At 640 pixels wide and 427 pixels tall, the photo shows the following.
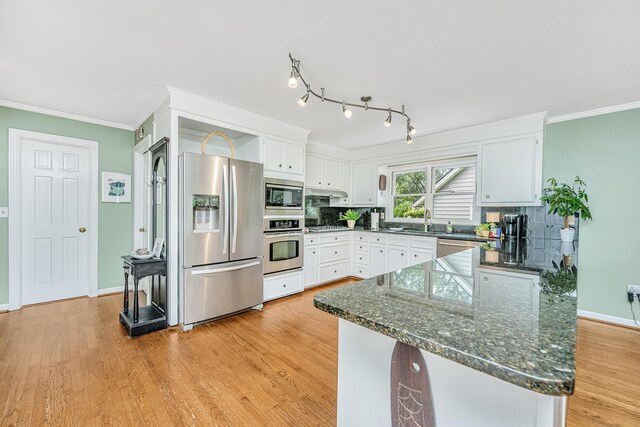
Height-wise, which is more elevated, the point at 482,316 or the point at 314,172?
the point at 314,172

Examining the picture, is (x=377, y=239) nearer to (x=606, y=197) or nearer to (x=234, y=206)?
(x=234, y=206)

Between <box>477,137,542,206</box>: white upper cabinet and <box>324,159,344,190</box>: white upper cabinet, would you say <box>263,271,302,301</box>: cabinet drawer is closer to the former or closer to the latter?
<box>324,159,344,190</box>: white upper cabinet

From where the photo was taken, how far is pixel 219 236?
297 centimetres

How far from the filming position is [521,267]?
1.52 meters

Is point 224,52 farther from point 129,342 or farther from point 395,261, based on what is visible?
point 395,261

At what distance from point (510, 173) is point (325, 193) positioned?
276cm

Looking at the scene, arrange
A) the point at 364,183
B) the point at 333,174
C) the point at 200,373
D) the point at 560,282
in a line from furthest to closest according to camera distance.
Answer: the point at 364,183, the point at 333,174, the point at 200,373, the point at 560,282

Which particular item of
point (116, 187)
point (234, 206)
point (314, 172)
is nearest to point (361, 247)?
point (314, 172)

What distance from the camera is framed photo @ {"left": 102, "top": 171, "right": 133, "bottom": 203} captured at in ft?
12.4

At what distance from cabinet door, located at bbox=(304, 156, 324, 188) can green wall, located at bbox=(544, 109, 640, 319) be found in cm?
317

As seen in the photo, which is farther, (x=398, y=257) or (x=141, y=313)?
(x=398, y=257)

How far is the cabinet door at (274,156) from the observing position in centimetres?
356

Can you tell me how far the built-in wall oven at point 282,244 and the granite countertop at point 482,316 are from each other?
94.9 inches

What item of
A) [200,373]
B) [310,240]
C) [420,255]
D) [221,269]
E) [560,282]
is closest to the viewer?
[560,282]
